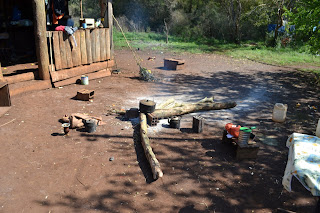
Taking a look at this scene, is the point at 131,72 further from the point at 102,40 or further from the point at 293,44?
the point at 293,44

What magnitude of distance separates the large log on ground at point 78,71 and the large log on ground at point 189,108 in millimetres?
4007

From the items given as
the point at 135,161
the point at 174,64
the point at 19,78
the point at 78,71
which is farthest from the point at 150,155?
the point at 174,64

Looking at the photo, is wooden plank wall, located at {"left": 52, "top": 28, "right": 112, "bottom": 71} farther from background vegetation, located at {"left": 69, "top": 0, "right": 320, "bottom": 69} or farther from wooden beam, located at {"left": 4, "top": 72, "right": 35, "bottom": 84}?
background vegetation, located at {"left": 69, "top": 0, "right": 320, "bottom": 69}

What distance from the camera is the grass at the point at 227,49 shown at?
49.4 feet

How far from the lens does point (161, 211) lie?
3799 millimetres

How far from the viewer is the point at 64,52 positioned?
9.05 metres

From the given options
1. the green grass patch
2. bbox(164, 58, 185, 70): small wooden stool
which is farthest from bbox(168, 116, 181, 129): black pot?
the green grass patch

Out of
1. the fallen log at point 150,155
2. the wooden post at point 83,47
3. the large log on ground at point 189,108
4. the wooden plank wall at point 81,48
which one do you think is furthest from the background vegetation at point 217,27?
the fallen log at point 150,155

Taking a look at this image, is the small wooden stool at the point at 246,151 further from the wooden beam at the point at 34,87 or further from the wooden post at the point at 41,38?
the wooden post at the point at 41,38

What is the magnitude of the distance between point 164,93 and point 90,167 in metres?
4.56

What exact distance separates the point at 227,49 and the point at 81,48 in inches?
449

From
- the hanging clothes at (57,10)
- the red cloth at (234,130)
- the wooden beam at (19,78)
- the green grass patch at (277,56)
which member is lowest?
the red cloth at (234,130)

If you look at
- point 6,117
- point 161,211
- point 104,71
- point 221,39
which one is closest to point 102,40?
point 104,71

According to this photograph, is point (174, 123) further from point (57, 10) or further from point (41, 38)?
point (57, 10)
